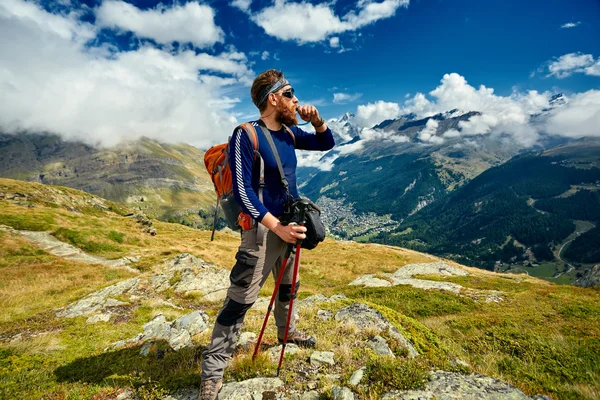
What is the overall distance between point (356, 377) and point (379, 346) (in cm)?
177

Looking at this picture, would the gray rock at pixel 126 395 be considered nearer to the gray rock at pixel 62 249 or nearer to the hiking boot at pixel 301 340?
the hiking boot at pixel 301 340

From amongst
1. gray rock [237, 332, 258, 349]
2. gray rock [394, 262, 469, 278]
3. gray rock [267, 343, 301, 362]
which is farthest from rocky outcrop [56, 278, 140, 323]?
gray rock [394, 262, 469, 278]

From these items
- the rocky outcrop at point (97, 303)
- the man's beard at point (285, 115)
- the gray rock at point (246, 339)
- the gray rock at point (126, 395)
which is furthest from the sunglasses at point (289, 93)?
the rocky outcrop at point (97, 303)

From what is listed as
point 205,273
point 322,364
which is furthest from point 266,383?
point 205,273

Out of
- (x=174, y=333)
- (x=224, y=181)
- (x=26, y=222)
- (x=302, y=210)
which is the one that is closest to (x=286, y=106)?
(x=224, y=181)

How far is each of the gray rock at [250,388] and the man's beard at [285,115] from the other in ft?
16.9

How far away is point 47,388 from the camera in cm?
582

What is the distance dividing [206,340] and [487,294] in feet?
61.6

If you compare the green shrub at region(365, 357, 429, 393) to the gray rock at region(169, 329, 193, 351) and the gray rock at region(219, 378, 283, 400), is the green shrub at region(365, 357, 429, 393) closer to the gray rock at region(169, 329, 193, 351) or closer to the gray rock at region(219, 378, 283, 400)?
the gray rock at region(219, 378, 283, 400)

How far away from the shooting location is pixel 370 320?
27.1 ft

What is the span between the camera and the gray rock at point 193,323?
30.5ft

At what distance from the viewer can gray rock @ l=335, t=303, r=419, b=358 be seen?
706 centimetres

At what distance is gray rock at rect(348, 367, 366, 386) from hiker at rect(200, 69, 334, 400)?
2.34 m

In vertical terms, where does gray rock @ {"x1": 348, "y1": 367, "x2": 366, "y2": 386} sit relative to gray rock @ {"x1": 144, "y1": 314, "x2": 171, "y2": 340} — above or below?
above
